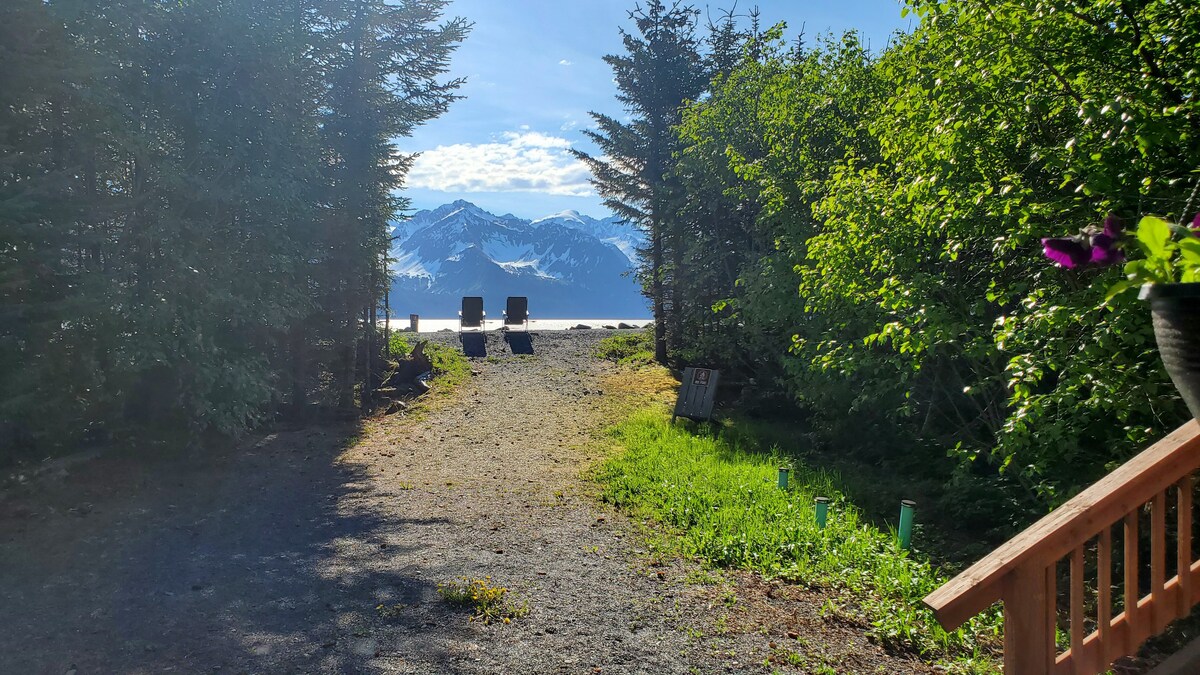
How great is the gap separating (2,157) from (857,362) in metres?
8.70

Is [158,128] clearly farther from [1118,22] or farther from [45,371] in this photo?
[1118,22]

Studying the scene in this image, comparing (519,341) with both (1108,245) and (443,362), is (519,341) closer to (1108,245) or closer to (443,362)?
(443,362)

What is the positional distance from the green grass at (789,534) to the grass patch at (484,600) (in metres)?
1.78

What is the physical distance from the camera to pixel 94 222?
7.30 meters

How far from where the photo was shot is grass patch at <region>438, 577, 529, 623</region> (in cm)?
437

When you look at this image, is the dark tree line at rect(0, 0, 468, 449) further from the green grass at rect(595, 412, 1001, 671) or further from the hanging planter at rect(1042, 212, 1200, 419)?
the hanging planter at rect(1042, 212, 1200, 419)

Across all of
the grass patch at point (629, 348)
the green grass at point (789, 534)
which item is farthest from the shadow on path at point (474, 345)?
the green grass at point (789, 534)

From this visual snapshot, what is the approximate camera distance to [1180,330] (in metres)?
1.60

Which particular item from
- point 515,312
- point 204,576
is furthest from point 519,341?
point 204,576

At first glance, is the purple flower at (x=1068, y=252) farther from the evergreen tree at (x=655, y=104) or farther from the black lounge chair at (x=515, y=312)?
the black lounge chair at (x=515, y=312)

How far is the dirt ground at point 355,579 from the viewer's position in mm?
3814

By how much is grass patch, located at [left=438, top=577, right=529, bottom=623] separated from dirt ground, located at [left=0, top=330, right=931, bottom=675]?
10 centimetres

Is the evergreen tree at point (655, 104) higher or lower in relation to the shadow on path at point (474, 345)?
higher

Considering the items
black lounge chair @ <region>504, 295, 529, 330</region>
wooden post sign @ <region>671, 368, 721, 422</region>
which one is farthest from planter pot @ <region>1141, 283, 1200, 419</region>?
black lounge chair @ <region>504, 295, 529, 330</region>
